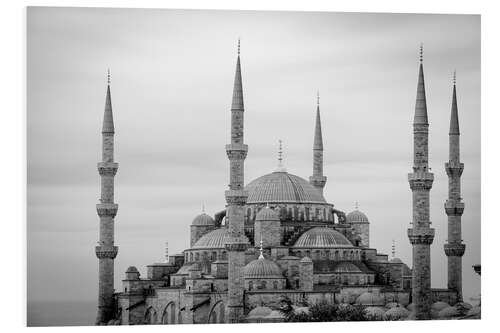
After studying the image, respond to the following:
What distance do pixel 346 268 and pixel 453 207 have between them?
5690mm

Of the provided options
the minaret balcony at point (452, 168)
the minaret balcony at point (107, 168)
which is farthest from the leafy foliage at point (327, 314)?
the minaret balcony at point (107, 168)

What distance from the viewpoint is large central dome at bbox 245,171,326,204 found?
52.5 m

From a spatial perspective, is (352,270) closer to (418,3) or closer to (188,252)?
(188,252)

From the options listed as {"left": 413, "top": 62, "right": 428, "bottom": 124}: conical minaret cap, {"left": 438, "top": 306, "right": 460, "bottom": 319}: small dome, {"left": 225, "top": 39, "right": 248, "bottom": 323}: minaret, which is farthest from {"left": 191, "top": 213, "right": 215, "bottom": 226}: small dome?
{"left": 438, "top": 306, "right": 460, "bottom": 319}: small dome

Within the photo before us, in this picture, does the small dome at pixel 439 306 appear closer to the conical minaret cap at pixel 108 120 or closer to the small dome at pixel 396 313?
the small dome at pixel 396 313

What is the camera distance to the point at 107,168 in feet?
150

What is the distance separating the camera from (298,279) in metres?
48.2

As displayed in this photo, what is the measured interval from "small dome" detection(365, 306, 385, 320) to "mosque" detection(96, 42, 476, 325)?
0.07 meters

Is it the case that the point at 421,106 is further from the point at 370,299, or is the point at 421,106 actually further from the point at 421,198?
the point at 370,299

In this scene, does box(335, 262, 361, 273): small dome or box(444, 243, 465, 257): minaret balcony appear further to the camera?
box(335, 262, 361, 273): small dome

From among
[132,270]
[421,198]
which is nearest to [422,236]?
[421,198]

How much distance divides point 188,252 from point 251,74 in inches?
438

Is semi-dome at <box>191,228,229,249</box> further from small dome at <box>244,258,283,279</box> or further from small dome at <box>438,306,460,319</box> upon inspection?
small dome at <box>438,306,460,319</box>

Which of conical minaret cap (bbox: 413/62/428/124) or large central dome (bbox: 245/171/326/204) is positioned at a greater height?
conical minaret cap (bbox: 413/62/428/124)
